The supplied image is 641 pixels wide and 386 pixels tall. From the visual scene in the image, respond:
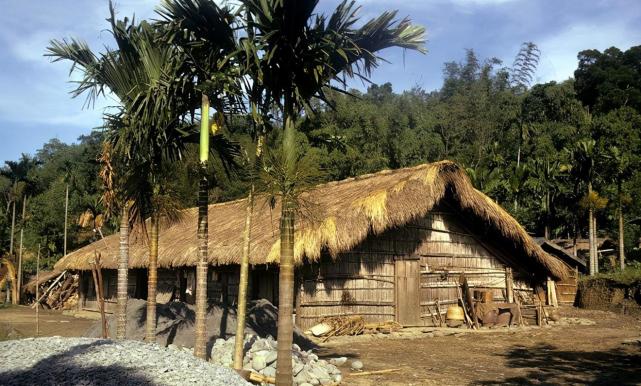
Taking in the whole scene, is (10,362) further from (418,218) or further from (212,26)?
(418,218)

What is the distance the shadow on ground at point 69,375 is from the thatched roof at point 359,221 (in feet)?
18.9

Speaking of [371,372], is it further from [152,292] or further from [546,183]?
[546,183]

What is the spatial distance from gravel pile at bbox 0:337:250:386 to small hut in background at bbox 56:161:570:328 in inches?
228

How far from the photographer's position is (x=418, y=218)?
53.0 feet

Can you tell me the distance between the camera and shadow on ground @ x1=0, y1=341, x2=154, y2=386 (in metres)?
5.63

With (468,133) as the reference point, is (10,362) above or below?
below

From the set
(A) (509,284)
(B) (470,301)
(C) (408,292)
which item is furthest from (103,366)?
(A) (509,284)

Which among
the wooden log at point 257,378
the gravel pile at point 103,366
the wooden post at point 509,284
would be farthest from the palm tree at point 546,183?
the gravel pile at point 103,366

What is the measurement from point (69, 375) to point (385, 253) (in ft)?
35.7

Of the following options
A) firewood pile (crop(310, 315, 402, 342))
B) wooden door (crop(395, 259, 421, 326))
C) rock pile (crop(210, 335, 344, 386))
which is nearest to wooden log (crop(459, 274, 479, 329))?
wooden door (crop(395, 259, 421, 326))

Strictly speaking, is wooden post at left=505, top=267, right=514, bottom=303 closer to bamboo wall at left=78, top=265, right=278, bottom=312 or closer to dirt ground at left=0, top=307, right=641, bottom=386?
dirt ground at left=0, top=307, right=641, bottom=386

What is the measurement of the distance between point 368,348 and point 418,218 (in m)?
4.41

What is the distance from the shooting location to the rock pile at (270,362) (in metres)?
8.60

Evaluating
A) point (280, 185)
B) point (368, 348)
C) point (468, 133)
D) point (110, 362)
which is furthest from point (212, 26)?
point (468, 133)
